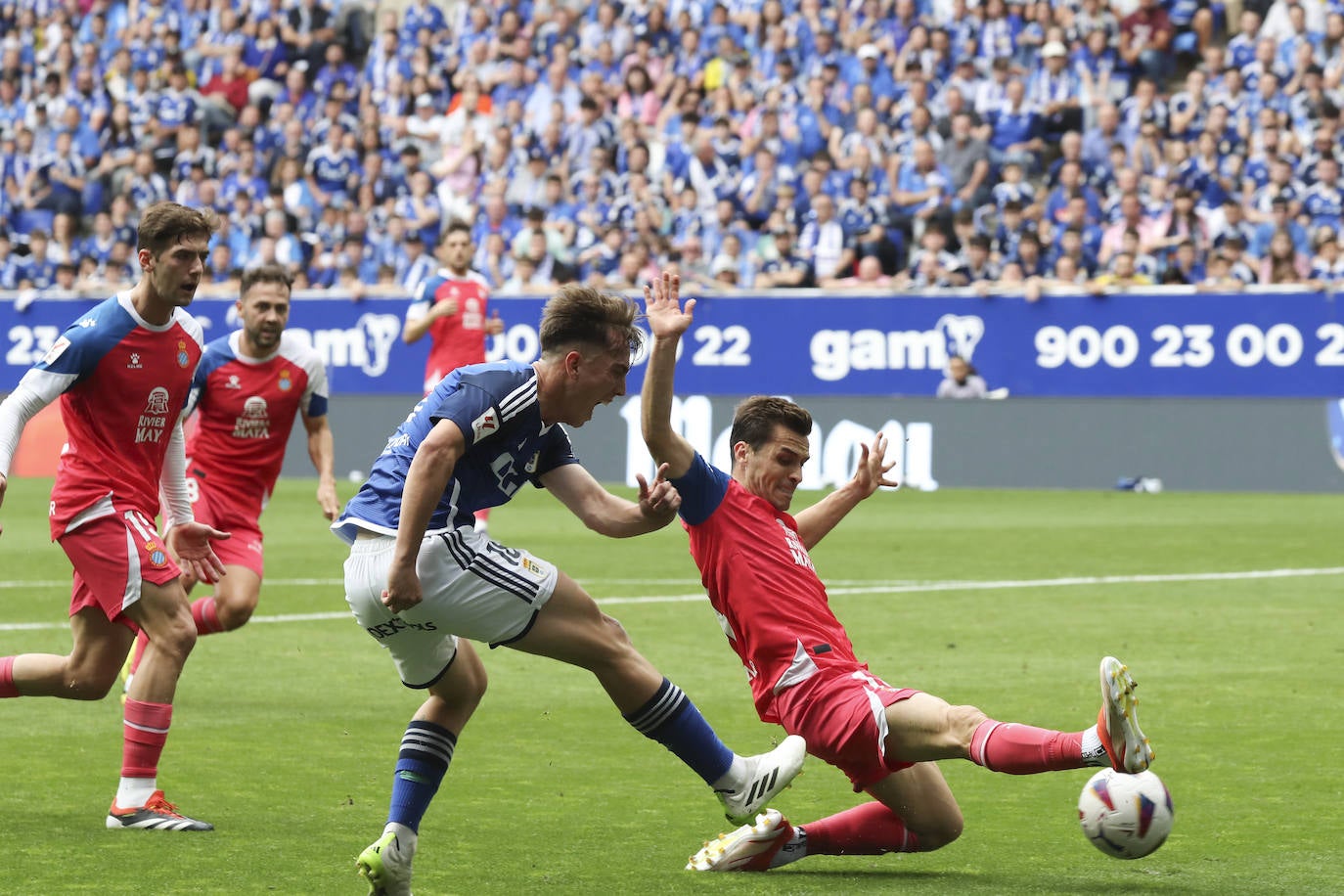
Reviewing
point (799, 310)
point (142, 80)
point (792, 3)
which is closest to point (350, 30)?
point (142, 80)

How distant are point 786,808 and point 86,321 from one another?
114 inches

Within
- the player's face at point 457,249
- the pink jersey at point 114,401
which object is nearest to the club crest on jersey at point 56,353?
the pink jersey at point 114,401

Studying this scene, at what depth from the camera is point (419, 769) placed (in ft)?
19.4

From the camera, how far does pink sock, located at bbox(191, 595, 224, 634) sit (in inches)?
384

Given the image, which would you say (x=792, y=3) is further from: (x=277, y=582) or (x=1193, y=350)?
(x=277, y=582)

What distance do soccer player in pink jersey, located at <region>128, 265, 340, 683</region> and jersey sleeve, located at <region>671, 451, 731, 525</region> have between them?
385cm

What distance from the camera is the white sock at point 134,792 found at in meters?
6.77

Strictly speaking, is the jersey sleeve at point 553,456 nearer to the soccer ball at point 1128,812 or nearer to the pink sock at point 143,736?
the pink sock at point 143,736

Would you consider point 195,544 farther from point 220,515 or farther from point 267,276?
point 220,515

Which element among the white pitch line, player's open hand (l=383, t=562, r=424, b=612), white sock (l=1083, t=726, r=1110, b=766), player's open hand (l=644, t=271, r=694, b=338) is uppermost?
player's open hand (l=644, t=271, r=694, b=338)

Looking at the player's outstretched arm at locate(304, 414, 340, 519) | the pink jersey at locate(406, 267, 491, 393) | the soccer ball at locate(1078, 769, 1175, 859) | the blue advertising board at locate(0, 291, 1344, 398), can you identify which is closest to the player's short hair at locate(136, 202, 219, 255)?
the player's outstretched arm at locate(304, 414, 340, 519)

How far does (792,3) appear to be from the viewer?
27.6m

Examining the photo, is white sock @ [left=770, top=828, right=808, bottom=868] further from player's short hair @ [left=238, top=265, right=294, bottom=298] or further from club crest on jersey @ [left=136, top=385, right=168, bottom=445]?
player's short hair @ [left=238, top=265, right=294, bottom=298]

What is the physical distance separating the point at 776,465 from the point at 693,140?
20.5 meters
